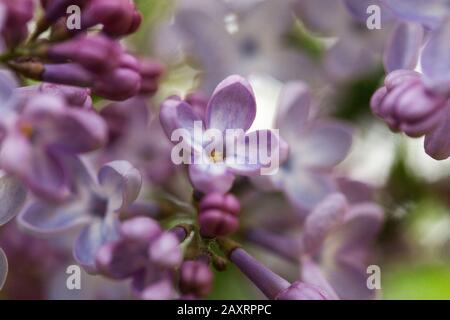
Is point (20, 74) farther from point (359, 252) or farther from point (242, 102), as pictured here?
point (359, 252)

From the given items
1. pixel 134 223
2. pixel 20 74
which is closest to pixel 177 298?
pixel 134 223

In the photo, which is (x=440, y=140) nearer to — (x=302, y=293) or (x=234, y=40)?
(x=302, y=293)

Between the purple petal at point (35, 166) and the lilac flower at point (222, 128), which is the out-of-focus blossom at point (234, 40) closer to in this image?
the lilac flower at point (222, 128)

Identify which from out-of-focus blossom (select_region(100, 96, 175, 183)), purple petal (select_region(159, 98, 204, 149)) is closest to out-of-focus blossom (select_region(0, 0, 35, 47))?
purple petal (select_region(159, 98, 204, 149))

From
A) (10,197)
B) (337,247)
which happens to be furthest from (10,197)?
(337,247)

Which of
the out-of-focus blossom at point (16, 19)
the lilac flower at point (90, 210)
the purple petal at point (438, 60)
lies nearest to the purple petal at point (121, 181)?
the lilac flower at point (90, 210)

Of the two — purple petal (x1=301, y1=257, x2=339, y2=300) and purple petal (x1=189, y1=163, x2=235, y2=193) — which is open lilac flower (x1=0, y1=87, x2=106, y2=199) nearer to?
purple petal (x1=189, y1=163, x2=235, y2=193)
